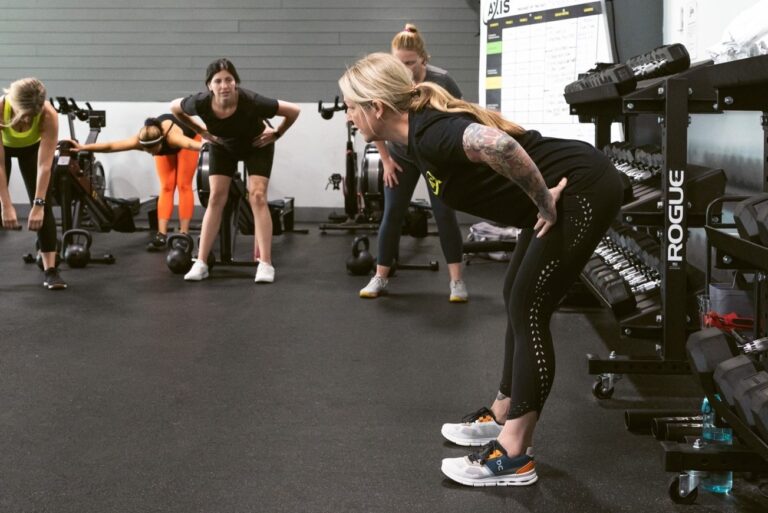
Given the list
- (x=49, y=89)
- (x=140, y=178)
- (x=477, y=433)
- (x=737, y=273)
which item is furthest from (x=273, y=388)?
(x=49, y=89)

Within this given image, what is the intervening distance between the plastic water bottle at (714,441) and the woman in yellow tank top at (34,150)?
3723mm

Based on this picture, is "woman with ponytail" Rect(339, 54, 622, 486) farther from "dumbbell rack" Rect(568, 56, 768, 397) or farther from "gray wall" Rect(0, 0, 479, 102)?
"gray wall" Rect(0, 0, 479, 102)

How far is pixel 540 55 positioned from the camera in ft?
22.1

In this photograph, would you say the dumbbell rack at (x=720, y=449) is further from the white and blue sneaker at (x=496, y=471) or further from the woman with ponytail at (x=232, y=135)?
the woman with ponytail at (x=232, y=135)

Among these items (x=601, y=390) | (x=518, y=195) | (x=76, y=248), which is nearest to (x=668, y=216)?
(x=601, y=390)

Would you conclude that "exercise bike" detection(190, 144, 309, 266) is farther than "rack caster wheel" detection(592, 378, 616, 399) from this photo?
Yes

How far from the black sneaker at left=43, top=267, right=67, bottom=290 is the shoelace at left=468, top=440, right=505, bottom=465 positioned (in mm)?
3633

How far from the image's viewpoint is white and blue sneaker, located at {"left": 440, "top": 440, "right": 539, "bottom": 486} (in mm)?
2406

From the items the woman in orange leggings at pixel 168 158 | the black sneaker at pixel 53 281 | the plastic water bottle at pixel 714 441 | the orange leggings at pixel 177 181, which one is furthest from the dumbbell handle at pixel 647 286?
the orange leggings at pixel 177 181

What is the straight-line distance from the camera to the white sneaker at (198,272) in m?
5.71

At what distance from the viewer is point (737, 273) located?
2.86 metres

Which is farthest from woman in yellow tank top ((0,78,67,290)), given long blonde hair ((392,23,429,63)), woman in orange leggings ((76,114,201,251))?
long blonde hair ((392,23,429,63))

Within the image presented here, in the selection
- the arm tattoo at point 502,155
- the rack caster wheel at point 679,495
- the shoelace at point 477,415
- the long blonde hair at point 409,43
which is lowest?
the rack caster wheel at point 679,495

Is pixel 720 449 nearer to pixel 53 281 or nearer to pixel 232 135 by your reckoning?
pixel 232 135
